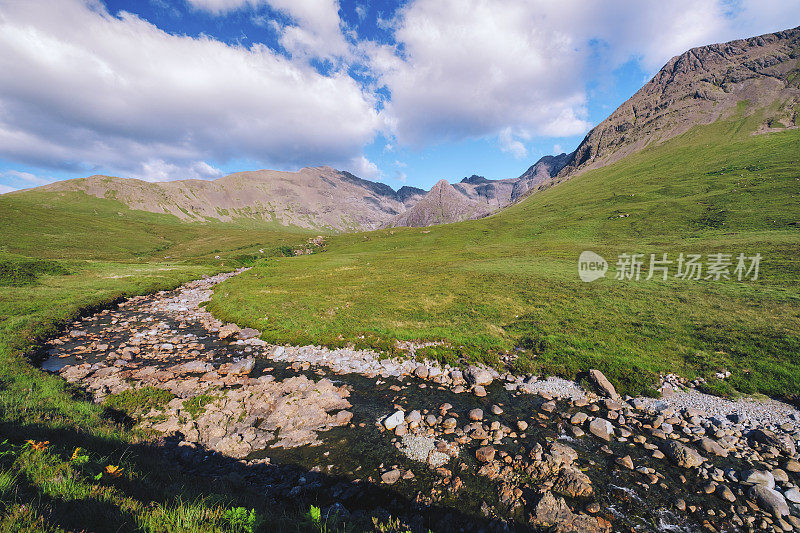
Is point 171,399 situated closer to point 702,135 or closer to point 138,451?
point 138,451

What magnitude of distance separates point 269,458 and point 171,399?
7073mm

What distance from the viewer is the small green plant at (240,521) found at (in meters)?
5.65

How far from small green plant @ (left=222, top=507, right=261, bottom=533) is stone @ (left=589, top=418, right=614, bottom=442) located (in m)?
13.3

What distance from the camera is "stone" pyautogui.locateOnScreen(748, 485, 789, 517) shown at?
8891 millimetres

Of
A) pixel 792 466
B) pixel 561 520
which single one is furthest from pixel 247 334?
pixel 792 466

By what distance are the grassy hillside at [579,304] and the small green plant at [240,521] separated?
14.7m

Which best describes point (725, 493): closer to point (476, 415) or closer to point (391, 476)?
point (476, 415)

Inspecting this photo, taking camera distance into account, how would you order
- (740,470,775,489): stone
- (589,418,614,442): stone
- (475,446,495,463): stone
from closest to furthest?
(740,470,775,489): stone < (475,446,495,463): stone < (589,418,614,442): stone

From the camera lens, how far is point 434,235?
9988 cm

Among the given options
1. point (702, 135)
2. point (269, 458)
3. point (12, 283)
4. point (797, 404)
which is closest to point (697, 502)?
point (797, 404)

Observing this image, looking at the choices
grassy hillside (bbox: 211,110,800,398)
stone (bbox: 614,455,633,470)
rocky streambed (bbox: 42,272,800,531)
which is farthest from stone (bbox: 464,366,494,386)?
stone (bbox: 614,455,633,470)

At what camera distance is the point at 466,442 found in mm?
11867

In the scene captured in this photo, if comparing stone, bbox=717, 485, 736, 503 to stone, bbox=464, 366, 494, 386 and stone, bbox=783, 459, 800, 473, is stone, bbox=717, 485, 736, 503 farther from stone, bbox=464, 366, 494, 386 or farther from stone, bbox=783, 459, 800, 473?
stone, bbox=464, 366, 494, 386

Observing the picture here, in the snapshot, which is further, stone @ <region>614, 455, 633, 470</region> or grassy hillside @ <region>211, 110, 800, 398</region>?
grassy hillside @ <region>211, 110, 800, 398</region>
